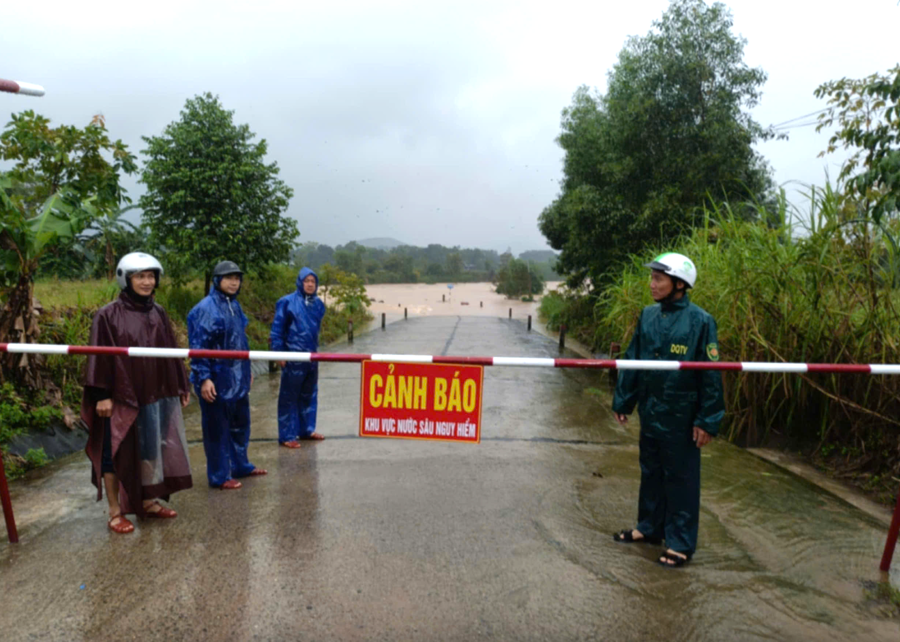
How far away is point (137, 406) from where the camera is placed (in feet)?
12.5

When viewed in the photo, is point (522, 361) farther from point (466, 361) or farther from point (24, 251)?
point (24, 251)

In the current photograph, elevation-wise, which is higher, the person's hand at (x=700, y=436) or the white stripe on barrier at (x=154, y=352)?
the white stripe on barrier at (x=154, y=352)

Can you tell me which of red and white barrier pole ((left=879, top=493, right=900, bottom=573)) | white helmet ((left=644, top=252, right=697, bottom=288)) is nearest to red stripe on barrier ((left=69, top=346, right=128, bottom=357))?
white helmet ((left=644, top=252, right=697, bottom=288))

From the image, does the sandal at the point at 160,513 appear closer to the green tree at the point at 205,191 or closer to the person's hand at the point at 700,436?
the person's hand at the point at 700,436

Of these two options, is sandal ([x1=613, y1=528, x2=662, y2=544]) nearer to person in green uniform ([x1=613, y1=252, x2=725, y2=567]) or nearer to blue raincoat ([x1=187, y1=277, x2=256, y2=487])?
person in green uniform ([x1=613, y1=252, x2=725, y2=567])

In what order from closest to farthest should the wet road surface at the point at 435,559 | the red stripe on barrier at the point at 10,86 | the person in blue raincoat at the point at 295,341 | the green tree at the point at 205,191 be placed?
1. the wet road surface at the point at 435,559
2. the red stripe on barrier at the point at 10,86
3. the person in blue raincoat at the point at 295,341
4. the green tree at the point at 205,191

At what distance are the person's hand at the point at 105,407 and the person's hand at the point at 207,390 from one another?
28.3 inches

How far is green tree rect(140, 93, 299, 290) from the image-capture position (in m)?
13.3

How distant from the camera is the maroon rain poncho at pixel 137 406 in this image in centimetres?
374

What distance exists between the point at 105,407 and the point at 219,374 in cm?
96

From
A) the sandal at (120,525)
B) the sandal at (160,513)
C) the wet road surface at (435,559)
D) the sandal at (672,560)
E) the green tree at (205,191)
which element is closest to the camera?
the wet road surface at (435,559)

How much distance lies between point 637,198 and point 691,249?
7.48 m

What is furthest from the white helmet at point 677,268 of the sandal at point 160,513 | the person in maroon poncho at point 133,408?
the sandal at point 160,513

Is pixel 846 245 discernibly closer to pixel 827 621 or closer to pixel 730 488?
pixel 730 488
